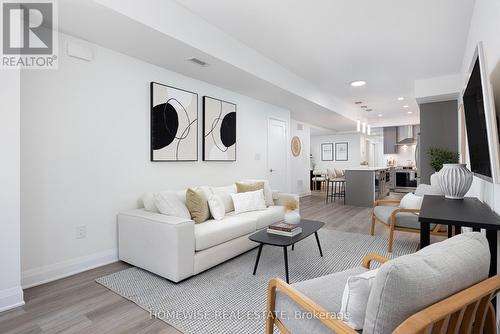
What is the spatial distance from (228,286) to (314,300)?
123 centimetres

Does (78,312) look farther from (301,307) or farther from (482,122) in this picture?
(482,122)

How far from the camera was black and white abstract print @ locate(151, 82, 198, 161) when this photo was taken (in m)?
3.37

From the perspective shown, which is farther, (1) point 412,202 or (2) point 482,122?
(1) point 412,202

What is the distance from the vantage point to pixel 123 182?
122 inches

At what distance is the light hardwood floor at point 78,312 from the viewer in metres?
1.78

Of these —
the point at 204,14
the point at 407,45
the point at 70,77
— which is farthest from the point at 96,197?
the point at 407,45

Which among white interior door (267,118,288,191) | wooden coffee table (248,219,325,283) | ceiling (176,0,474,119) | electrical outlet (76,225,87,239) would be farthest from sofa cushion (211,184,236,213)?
white interior door (267,118,288,191)

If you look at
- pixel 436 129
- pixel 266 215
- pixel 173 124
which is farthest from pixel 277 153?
pixel 436 129

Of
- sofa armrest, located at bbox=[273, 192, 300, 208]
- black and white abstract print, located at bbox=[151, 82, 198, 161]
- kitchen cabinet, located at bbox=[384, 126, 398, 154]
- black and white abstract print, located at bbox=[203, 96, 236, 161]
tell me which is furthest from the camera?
kitchen cabinet, located at bbox=[384, 126, 398, 154]

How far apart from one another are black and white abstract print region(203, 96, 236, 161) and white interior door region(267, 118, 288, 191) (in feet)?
4.43

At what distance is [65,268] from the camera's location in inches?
102

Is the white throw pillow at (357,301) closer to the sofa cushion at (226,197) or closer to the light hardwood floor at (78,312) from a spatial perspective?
the light hardwood floor at (78,312)

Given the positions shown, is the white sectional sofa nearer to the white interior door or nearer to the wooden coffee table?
the wooden coffee table

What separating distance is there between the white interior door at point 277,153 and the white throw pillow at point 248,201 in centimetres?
202
